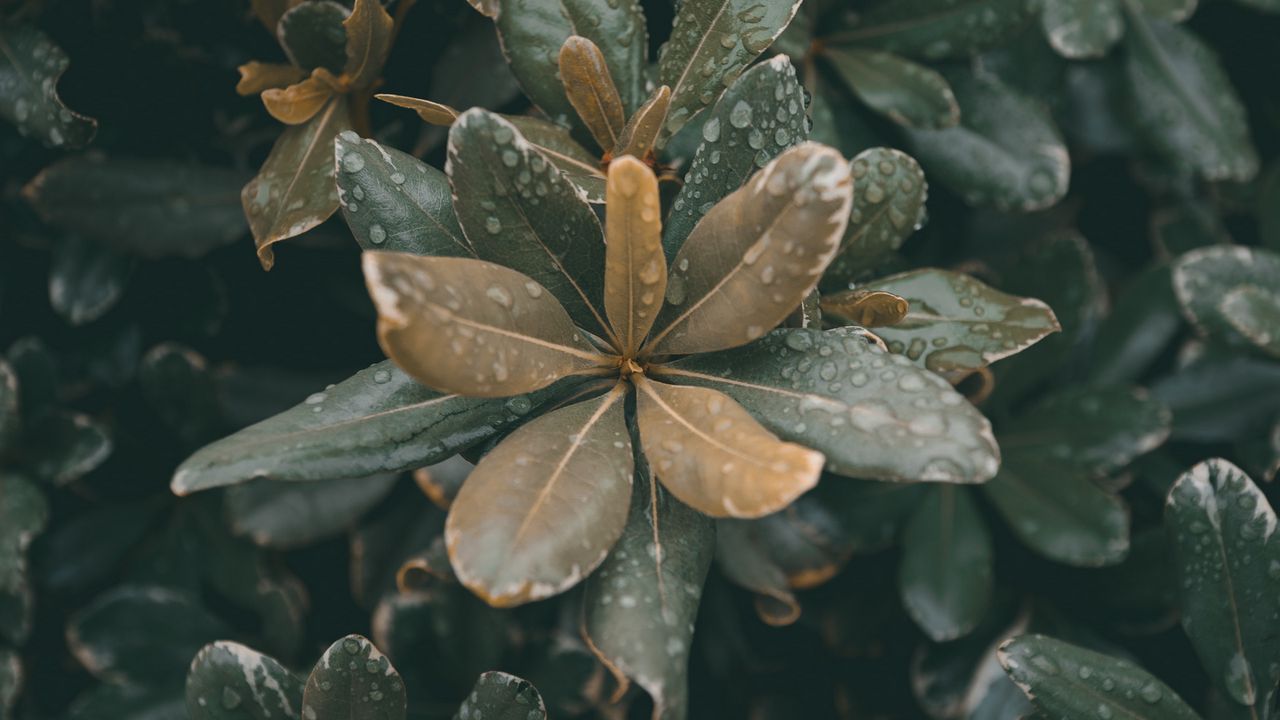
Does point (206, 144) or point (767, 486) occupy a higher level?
point (767, 486)

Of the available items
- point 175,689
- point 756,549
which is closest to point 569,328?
point 756,549

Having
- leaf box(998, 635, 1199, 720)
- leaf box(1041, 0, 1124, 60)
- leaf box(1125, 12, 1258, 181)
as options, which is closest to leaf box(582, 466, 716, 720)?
leaf box(998, 635, 1199, 720)

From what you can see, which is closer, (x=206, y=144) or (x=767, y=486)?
(x=767, y=486)

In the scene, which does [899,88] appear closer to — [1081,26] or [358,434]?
[1081,26]

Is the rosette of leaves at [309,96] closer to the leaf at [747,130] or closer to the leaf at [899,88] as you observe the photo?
the leaf at [747,130]

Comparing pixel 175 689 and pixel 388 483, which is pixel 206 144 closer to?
pixel 388 483

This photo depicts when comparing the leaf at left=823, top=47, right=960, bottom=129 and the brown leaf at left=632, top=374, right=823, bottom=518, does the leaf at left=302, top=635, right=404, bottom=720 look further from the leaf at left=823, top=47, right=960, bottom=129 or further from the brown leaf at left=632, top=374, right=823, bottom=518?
the leaf at left=823, top=47, right=960, bottom=129

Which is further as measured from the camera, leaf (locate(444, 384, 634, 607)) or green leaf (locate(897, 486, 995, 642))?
green leaf (locate(897, 486, 995, 642))
